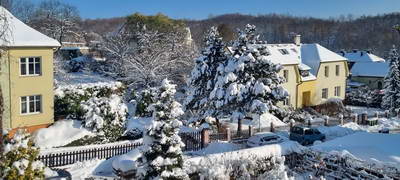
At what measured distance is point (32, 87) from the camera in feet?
79.0

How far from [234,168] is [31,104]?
13145 millimetres

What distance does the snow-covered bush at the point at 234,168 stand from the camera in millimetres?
15916

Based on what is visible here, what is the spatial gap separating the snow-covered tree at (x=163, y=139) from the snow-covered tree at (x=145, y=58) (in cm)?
2413

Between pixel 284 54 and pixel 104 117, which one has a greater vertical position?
pixel 284 54

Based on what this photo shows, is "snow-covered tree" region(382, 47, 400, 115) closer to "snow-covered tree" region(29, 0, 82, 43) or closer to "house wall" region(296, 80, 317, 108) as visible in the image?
"house wall" region(296, 80, 317, 108)

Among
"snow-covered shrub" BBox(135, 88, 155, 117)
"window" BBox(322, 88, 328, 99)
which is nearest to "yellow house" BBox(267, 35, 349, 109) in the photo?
"window" BBox(322, 88, 328, 99)

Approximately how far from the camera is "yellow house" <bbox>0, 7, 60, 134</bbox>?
75.6 feet

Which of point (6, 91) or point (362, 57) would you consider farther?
point (362, 57)

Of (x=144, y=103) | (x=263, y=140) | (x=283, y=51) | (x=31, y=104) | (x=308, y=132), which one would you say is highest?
(x=283, y=51)

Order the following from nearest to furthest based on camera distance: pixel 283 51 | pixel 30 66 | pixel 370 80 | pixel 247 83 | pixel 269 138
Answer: pixel 30 66 < pixel 269 138 < pixel 247 83 < pixel 283 51 < pixel 370 80

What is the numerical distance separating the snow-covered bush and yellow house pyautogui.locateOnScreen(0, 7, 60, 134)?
10.9 metres

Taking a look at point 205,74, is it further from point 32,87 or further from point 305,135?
point 32,87

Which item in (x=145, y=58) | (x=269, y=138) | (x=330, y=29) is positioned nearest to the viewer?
(x=269, y=138)

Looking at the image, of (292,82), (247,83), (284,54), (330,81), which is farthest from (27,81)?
(330,81)
